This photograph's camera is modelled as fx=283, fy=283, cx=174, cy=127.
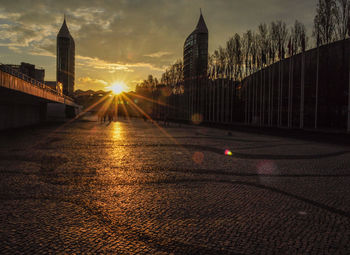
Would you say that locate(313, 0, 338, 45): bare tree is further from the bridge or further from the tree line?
the bridge

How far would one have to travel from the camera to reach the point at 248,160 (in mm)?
11594

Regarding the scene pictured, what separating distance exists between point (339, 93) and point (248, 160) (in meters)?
28.8

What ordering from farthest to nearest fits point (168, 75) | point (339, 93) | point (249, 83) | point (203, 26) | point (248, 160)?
point (203, 26) < point (168, 75) < point (249, 83) < point (339, 93) < point (248, 160)

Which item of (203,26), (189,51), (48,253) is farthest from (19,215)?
(189,51)

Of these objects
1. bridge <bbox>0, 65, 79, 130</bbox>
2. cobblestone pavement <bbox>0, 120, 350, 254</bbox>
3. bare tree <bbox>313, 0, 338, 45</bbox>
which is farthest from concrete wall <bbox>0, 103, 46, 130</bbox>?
bare tree <bbox>313, 0, 338, 45</bbox>

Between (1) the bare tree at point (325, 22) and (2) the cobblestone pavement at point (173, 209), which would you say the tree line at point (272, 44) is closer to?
(1) the bare tree at point (325, 22)

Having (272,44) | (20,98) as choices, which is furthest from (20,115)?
(272,44)

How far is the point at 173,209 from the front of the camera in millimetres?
5422

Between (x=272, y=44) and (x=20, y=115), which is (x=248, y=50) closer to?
(x=272, y=44)

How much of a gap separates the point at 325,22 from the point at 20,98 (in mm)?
34533

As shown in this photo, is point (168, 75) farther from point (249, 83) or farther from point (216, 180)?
point (216, 180)

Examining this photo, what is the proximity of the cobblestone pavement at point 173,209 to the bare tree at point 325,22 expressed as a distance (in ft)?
90.0

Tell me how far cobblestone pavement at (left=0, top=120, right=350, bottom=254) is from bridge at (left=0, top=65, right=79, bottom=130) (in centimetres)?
1215

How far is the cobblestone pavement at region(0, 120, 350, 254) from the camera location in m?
3.93
